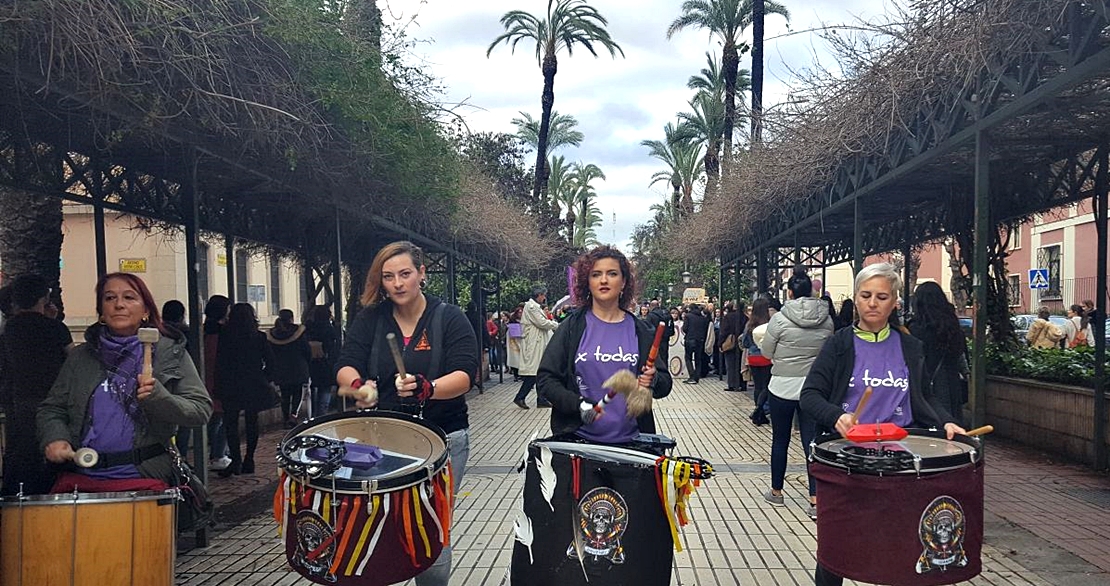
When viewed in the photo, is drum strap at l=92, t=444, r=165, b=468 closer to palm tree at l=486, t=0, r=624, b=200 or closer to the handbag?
the handbag

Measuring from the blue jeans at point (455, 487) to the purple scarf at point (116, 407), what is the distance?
4.37ft

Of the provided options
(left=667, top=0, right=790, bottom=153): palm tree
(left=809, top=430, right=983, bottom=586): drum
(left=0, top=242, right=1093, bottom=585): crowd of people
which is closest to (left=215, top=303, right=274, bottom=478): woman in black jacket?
(left=0, top=242, right=1093, bottom=585): crowd of people

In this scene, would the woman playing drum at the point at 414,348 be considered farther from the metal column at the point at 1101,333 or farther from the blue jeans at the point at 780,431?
the metal column at the point at 1101,333

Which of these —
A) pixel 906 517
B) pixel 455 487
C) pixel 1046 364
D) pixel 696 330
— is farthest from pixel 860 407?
pixel 696 330

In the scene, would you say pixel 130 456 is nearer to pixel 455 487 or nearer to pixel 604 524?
pixel 455 487

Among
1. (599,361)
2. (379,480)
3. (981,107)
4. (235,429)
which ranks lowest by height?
(235,429)

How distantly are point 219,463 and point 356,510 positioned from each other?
243 inches

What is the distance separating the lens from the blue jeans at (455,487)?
11.9ft

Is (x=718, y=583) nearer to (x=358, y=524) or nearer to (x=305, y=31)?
(x=358, y=524)

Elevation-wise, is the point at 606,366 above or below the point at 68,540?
above

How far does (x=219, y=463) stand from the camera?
8.45 metres

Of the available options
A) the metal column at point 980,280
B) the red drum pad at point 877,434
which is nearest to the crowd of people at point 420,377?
the red drum pad at point 877,434

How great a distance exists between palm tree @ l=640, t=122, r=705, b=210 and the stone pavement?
30.5 m

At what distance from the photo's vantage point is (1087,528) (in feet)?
19.7
